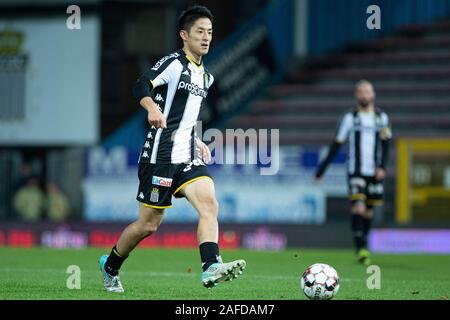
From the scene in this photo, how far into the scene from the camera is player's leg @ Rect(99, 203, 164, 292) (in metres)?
8.29

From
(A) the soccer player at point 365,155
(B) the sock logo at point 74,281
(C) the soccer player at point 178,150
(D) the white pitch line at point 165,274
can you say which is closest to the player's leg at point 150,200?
(C) the soccer player at point 178,150

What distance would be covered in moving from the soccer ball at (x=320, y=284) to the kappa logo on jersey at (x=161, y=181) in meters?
1.19

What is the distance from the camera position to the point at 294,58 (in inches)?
824

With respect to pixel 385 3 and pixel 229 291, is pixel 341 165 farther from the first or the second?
pixel 229 291

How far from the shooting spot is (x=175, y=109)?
27.4 ft

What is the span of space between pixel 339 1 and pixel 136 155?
205 inches

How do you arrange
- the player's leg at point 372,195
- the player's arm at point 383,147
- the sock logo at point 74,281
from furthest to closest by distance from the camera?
the player's leg at point 372,195 → the player's arm at point 383,147 → the sock logo at point 74,281

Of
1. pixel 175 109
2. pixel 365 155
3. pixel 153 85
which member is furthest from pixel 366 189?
pixel 153 85

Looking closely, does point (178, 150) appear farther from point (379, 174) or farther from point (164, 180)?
point (379, 174)

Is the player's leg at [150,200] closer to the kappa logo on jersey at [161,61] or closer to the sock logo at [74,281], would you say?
the kappa logo on jersey at [161,61]

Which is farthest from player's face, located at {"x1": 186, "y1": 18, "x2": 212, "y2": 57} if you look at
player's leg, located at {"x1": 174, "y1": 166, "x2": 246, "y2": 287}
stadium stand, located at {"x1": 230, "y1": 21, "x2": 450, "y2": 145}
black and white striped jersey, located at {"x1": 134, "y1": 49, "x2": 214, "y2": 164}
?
stadium stand, located at {"x1": 230, "y1": 21, "x2": 450, "y2": 145}

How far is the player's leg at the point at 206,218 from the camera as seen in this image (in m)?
7.93

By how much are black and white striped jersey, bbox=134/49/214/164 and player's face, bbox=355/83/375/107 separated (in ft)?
15.4

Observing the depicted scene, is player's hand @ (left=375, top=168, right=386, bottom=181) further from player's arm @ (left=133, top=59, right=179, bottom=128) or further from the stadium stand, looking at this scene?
the stadium stand
